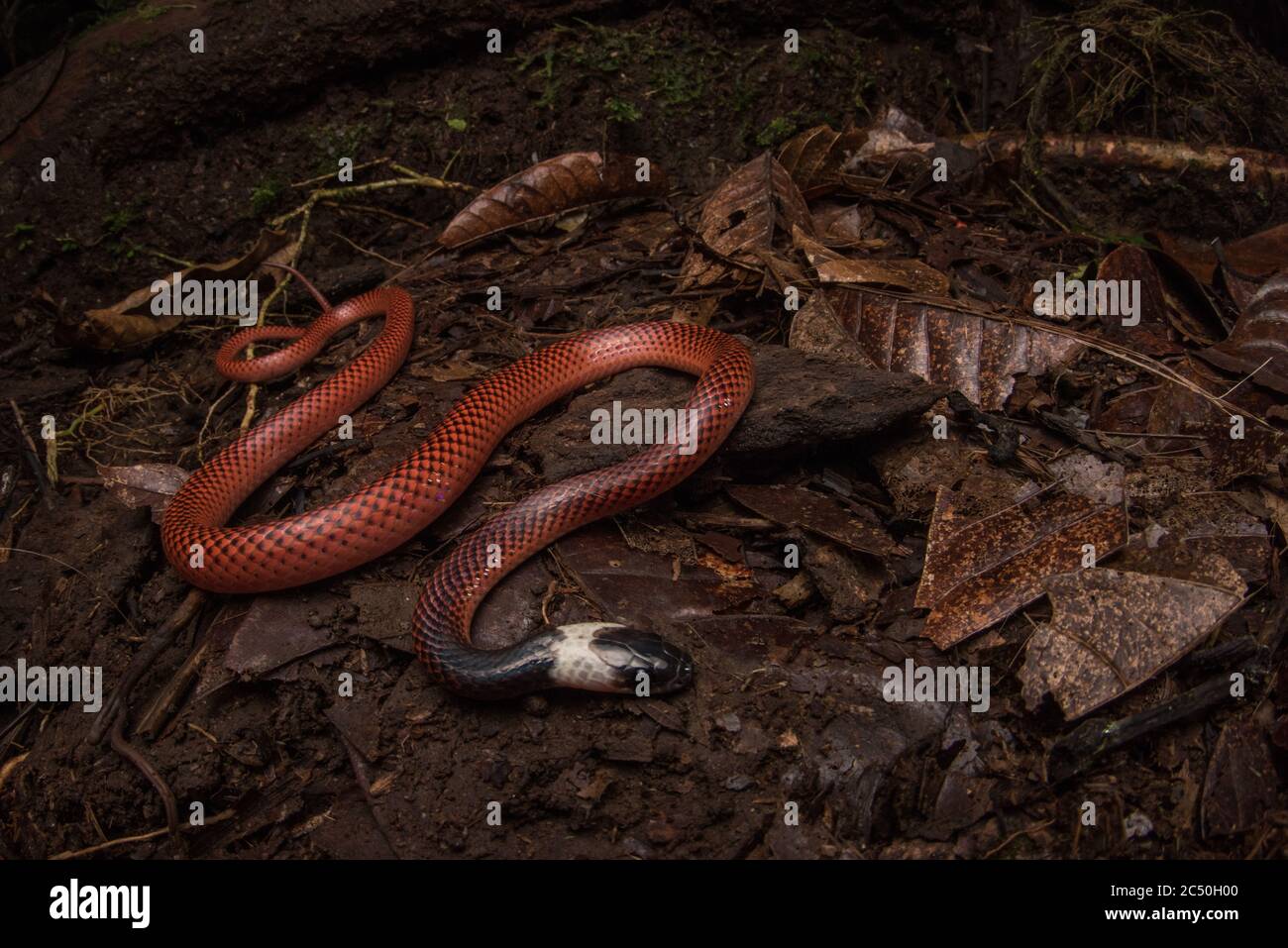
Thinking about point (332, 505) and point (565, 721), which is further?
point (332, 505)

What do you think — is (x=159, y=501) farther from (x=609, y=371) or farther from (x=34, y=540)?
(x=609, y=371)

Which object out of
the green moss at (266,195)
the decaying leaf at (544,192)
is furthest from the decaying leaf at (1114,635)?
the green moss at (266,195)

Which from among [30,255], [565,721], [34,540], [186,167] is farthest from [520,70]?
[565,721]

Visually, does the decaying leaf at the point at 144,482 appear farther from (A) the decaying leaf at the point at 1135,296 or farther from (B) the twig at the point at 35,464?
(A) the decaying leaf at the point at 1135,296

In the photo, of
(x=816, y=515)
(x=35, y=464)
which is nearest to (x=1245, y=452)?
(x=816, y=515)

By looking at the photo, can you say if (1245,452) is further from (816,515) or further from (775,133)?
(775,133)

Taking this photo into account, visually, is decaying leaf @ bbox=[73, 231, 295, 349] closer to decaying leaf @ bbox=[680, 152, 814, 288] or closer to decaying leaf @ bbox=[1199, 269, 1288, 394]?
decaying leaf @ bbox=[680, 152, 814, 288]
